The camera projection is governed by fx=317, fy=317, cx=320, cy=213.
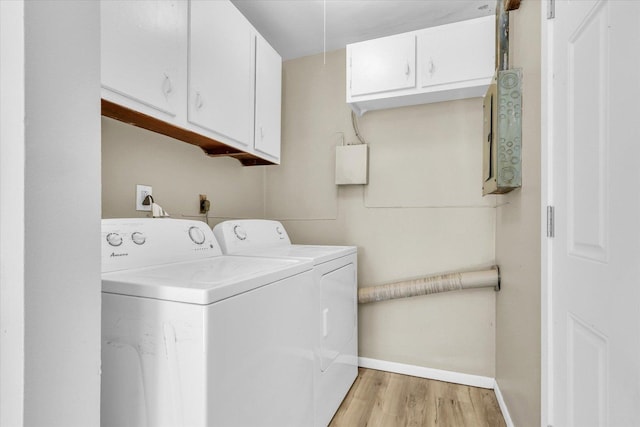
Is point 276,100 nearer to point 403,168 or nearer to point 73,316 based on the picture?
point 403,168

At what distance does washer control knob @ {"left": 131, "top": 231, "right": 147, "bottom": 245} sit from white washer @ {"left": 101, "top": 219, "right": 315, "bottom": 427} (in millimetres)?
17

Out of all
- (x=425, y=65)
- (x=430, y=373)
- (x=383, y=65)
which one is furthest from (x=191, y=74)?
(x=430, y=373)

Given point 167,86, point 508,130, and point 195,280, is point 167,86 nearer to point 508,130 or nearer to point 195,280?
point 195,280

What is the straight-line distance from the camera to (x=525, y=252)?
139cm

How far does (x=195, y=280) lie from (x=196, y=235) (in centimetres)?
61

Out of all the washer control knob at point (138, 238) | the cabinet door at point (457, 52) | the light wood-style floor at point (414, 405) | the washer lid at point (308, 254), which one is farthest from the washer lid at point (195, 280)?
the cabinet door at point (457, 52)

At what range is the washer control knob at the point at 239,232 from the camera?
5.93ft

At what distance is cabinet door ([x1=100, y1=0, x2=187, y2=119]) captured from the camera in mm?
1100

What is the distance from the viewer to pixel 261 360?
40.5 inches

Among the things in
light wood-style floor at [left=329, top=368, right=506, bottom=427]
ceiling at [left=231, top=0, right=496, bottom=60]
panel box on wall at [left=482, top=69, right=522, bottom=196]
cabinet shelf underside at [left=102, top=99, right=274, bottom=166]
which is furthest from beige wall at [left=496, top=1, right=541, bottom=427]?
cabinet shelf underside at [left=102, top=99, right=274, bottom=166]

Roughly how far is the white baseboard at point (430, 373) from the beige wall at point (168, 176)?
1465 mm
